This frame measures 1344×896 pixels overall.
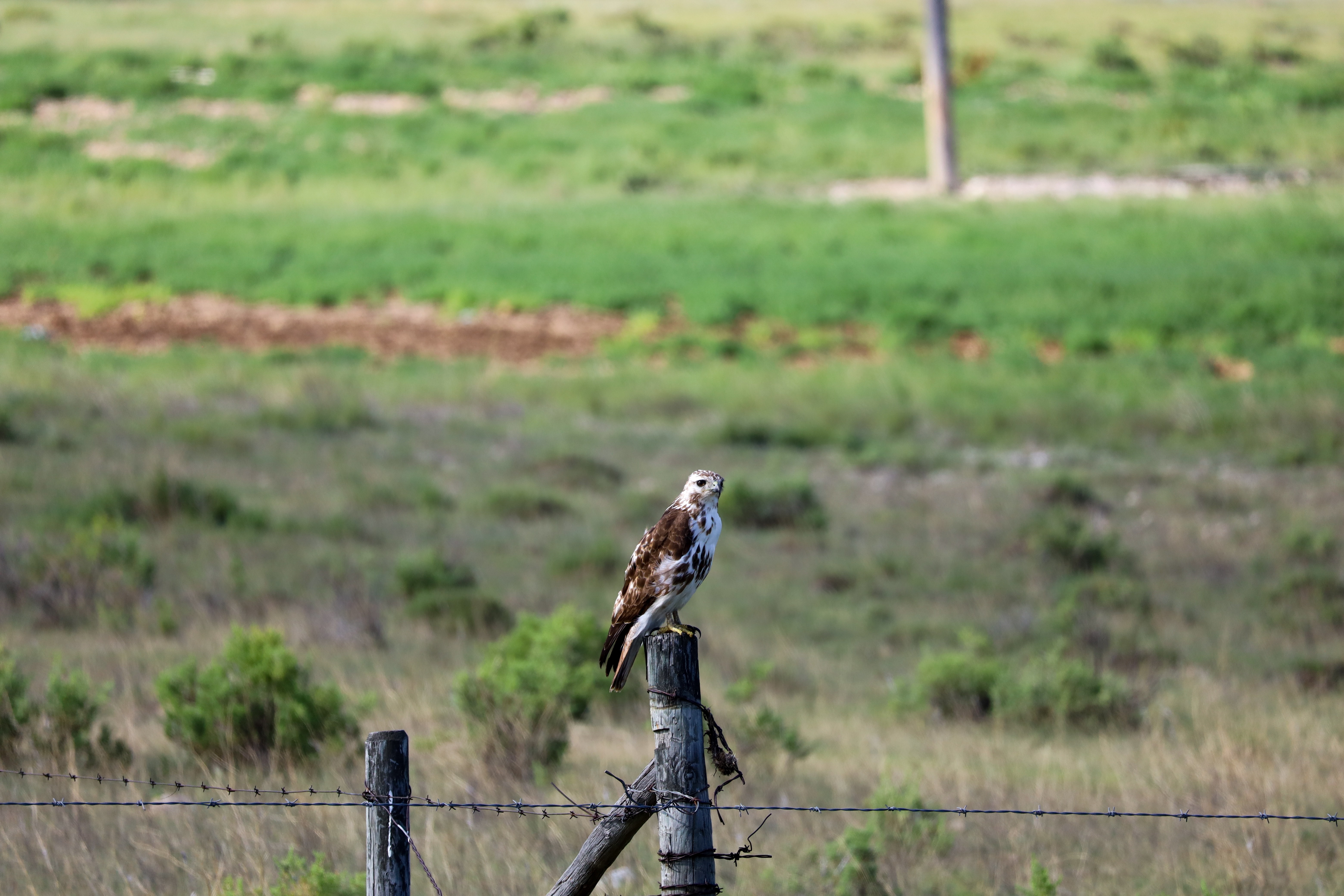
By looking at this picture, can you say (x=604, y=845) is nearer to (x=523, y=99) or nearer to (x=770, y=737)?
(x=770, y=737)

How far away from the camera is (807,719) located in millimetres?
8367

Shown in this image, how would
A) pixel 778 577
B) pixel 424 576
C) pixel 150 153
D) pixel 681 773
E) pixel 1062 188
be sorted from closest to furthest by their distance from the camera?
pixel 681 773 → pixel 424 576 → pixel 778 577 → pixel 1062 188 → pixel 150 153

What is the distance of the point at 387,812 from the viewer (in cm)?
362

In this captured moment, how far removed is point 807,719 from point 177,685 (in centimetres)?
353

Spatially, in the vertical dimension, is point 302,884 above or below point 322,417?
below

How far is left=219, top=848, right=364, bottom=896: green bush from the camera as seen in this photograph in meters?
4.59

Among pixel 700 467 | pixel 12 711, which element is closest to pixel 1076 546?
pixel 700 467

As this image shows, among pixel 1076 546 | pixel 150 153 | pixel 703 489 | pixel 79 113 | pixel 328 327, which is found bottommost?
pixel 1076 546

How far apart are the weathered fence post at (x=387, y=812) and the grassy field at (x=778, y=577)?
1.50m

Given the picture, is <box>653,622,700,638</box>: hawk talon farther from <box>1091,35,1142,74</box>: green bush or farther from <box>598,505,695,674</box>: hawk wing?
<box>1091,35,1142,74</box>: green bush

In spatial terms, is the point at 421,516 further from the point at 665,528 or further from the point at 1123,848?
the point at 665,528

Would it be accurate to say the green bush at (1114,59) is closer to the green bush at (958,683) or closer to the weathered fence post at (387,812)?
the green bush at (958,683)

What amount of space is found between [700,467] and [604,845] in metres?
13.1

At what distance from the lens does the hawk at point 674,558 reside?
408cm
